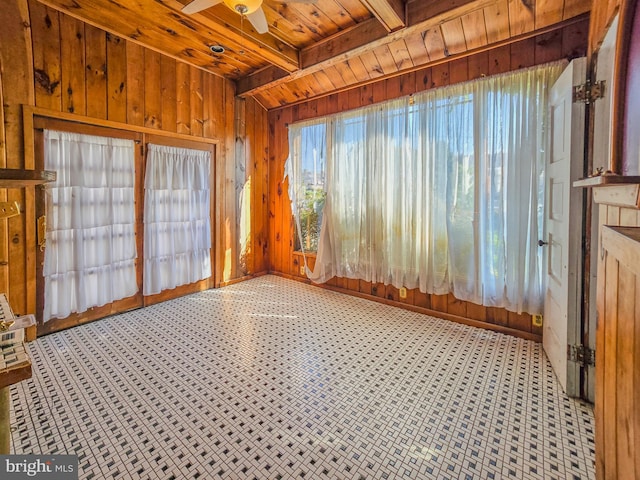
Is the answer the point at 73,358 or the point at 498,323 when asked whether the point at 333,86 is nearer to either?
the point at 498,323

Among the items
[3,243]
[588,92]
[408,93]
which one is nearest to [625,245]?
[588,92]

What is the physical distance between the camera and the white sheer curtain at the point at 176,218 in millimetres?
3549

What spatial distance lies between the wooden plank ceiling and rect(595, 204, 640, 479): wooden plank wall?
Result: 2.19m

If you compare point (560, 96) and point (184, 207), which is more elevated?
point (560, 96)

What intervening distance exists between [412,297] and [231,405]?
7.56ft

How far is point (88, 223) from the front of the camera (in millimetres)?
3049

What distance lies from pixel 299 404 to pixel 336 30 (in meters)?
3.36

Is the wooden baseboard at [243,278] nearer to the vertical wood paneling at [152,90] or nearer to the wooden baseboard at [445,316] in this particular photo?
the wooden baseboard at [445,316]

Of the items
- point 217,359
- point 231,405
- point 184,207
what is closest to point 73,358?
point 217,359

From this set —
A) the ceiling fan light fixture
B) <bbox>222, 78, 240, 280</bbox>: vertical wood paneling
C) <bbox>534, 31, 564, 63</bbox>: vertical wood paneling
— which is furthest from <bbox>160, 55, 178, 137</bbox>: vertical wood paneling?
<bbox>534, 31, 564, 63</bbox>: vertical wood paneling

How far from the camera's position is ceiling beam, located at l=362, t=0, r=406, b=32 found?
2.36 meters

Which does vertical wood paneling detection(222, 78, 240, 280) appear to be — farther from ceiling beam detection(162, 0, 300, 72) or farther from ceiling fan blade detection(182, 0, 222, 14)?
ceiling fan blade detection(182, 0, 222, 14)

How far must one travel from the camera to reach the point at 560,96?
2174 mm

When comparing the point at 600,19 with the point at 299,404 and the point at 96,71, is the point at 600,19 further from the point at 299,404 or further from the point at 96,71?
the point at 96,71
